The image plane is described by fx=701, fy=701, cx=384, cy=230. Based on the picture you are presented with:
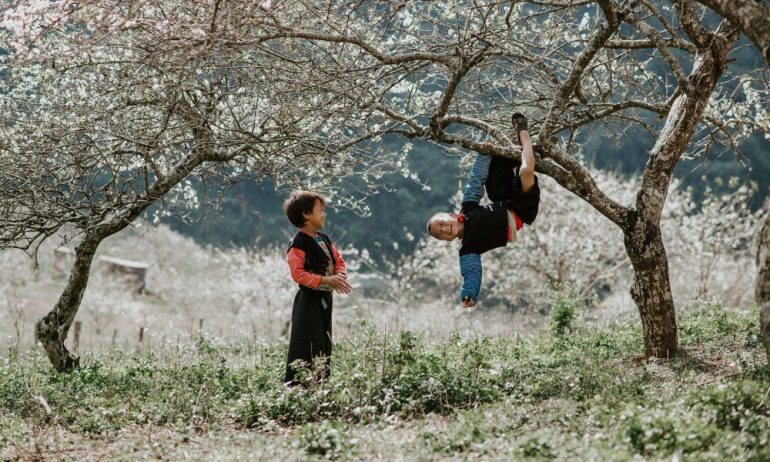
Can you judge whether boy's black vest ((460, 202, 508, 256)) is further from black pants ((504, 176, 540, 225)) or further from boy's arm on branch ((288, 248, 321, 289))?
boy's arm on branch ((288, 248, 321, 289))

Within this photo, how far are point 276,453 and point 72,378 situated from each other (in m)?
3.40

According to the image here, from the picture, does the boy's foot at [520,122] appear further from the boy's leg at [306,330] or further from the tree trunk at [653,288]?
the boy's leg at [306,330]

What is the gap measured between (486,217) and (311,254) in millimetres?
1448

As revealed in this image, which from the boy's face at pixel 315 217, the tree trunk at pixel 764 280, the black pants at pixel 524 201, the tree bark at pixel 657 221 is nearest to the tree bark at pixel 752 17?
the tree trunk at pixel 764 280

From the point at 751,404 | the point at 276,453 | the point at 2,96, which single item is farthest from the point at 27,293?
the point at 751,404

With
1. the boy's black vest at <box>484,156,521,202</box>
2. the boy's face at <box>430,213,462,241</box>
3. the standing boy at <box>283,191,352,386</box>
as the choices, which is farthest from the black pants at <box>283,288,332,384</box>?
the boy's black vest at <box>484,156,521,202</box>

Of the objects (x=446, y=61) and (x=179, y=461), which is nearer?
(x=179, y=461)

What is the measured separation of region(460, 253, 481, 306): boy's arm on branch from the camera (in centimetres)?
510

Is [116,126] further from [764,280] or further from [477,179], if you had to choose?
[764,280]

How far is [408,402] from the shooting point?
5.08m

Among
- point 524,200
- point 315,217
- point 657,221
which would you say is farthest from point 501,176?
point 315,217

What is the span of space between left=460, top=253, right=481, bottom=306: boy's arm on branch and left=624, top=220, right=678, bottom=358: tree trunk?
130 centimetres

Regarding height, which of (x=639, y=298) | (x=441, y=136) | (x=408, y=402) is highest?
(x=441, y=136)

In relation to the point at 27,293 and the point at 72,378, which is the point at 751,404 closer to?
the point at 72,378
